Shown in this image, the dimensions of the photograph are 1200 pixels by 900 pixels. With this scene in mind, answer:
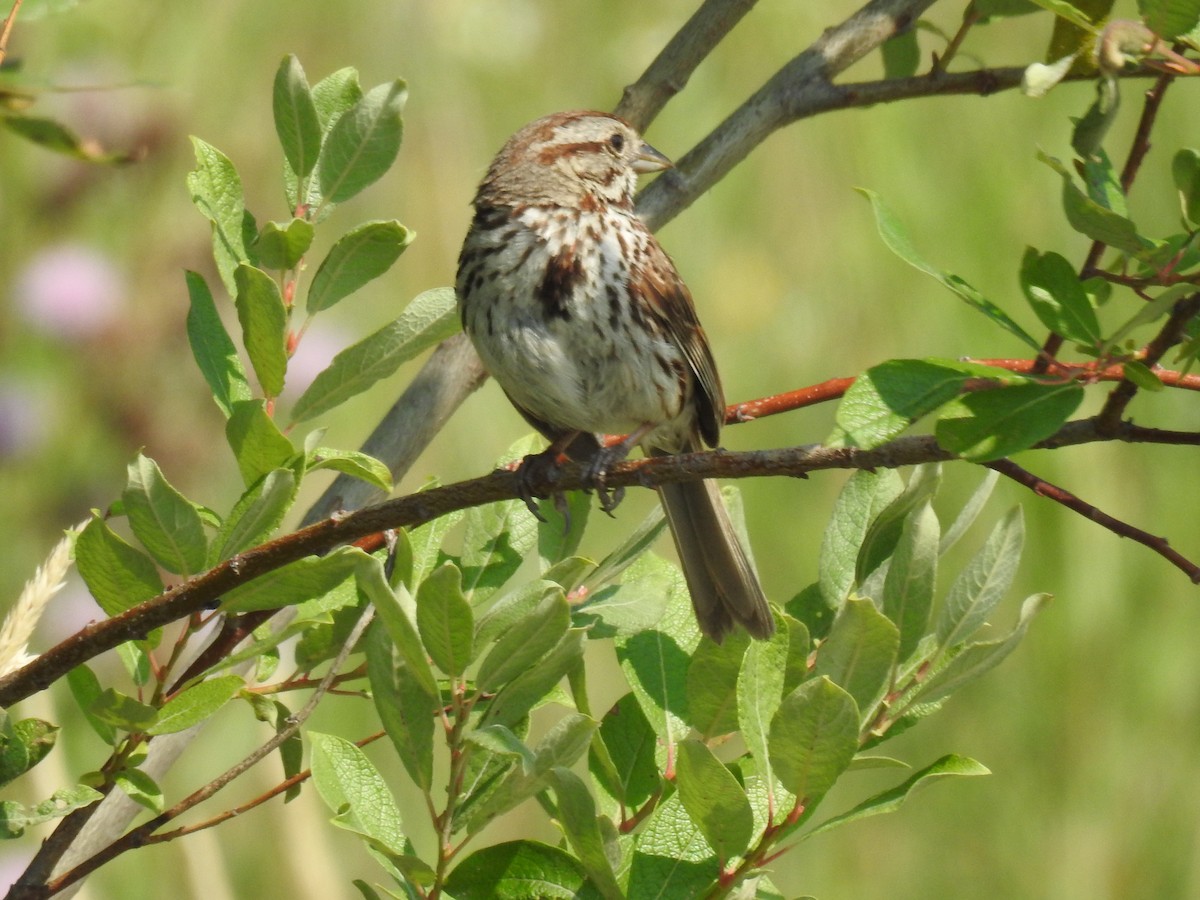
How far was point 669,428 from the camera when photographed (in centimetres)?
299

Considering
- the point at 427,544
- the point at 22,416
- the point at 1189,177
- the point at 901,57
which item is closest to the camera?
the point at 1189,177

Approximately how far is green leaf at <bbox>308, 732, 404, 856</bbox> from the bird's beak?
1.80 m

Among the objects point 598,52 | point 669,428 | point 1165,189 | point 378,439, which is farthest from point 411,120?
point 378,439

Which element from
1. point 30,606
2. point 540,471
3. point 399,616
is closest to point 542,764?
point 399,616

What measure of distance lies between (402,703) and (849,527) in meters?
0.57

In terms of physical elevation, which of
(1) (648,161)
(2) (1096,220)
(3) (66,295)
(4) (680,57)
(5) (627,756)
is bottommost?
(5) (627,756)

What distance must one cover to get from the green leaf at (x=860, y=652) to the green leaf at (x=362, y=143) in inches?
28.3

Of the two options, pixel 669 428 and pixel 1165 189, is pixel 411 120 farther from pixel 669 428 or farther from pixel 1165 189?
pixel 669 428

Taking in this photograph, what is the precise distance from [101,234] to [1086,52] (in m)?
3.49

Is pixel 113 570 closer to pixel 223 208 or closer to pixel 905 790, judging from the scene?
pixel 223 208

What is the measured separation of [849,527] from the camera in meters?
1.69

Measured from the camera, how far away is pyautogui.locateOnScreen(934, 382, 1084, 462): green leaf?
1.25 m

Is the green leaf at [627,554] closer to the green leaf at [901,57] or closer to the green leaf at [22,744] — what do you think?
the green leaf at [22,744]

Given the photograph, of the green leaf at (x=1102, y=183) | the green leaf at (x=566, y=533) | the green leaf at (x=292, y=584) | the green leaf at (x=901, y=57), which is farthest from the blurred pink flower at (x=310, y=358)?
the green leaf at (x=1102, y=183)
